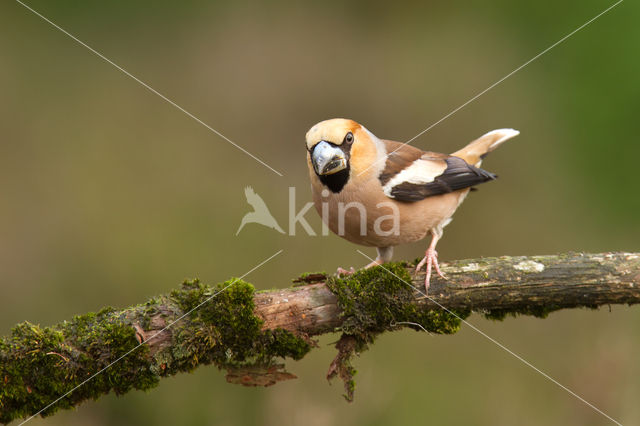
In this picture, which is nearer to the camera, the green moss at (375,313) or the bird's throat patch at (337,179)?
the green moss at (375,313)

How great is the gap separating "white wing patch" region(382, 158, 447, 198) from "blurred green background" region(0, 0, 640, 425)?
2.00 m

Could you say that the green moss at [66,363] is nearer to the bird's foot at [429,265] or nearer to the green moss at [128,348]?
the green moss at [128,348]

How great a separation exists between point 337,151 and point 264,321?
1350mm

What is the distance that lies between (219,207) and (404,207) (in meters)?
3.14

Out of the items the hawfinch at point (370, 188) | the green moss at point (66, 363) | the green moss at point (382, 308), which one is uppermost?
the hawfinch at point (370, 188)

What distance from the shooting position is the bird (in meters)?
7.02

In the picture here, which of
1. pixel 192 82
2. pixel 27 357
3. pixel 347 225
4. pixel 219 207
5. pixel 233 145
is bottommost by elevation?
pixel 27 357

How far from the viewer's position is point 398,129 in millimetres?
7801

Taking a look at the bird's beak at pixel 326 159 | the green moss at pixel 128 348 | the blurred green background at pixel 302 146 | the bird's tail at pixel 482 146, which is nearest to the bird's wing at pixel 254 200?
the blurred green background at pixel 302 146

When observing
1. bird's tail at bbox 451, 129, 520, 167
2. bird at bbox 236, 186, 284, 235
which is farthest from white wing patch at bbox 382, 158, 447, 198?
bird at bbox 236, 186, 284, 235

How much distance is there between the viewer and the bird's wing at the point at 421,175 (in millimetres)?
4484

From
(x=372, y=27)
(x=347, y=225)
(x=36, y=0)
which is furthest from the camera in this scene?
(x=372, y=27)

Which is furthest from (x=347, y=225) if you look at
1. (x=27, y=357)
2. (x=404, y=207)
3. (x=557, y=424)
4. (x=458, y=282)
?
(x=557, y=424)

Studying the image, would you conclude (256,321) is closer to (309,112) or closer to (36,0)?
(309,112)
